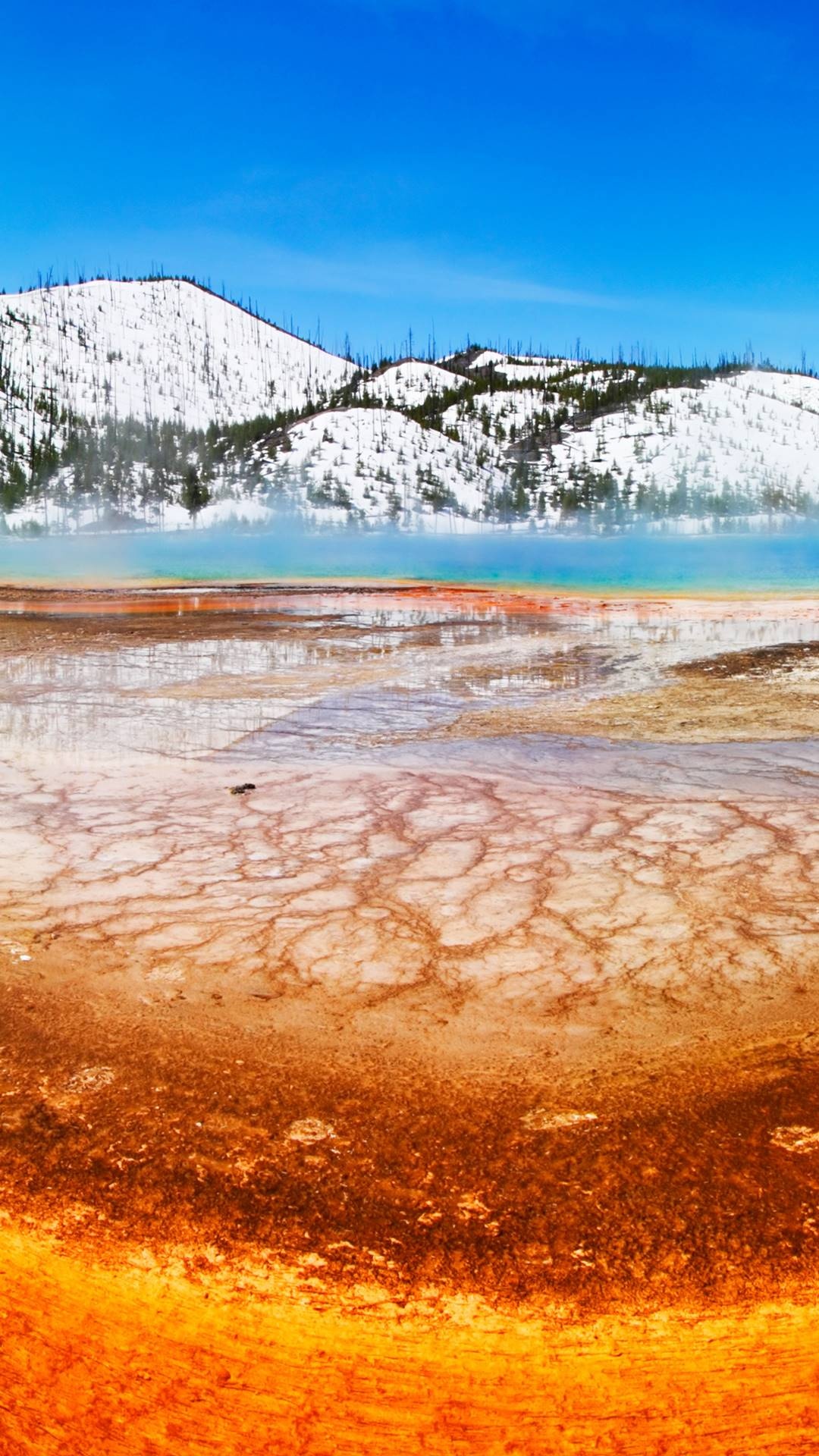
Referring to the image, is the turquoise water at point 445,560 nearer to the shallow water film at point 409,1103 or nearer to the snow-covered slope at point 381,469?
the snow-covered slope at point 381,469

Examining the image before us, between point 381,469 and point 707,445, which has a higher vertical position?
point 707,445

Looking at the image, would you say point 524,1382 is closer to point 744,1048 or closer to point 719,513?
point 744,1048

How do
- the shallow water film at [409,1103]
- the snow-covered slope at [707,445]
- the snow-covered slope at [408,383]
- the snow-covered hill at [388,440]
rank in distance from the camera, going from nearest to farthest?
1. the shallow water film at [409,1103]
2. the snow-covered hill at [388,440]
3. the snow-covered slope at [707,445]
4. the snow-covered slope at [408,383]

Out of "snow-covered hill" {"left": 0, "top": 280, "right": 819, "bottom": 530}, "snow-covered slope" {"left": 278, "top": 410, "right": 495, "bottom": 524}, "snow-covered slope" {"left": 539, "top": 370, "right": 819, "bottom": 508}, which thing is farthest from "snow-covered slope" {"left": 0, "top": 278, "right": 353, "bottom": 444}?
"snow-covered slope" {"left": 539, "top": 370, "right": 819, "bottom": 508}

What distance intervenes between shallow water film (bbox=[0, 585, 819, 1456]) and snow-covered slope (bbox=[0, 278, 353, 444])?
60022 mm

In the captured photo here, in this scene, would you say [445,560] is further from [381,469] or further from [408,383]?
[408,383]

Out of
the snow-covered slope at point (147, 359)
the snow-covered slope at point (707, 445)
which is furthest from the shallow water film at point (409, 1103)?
the snow-covered slope at point (147, 359)

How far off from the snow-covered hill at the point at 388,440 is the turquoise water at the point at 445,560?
18.0ft

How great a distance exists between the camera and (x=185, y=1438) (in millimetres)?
1394

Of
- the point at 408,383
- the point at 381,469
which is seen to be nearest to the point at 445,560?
the point at 381,469

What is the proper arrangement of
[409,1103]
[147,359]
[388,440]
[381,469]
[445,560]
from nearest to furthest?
[409,1103], [445,560], [381,469], [388,440], [147,359]

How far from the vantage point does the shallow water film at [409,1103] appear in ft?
4.83

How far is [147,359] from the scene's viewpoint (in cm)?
7262

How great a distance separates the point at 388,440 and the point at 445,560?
22.7 meters
